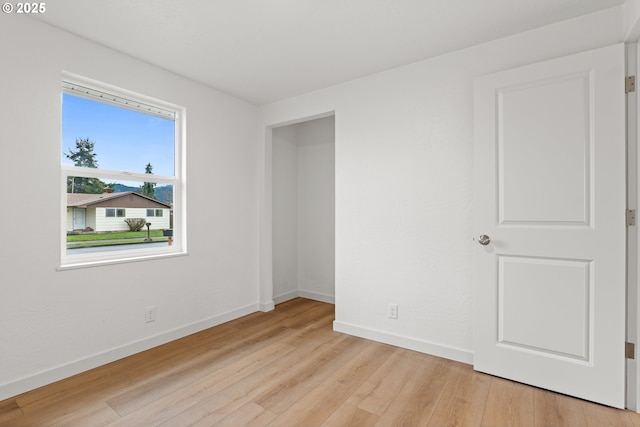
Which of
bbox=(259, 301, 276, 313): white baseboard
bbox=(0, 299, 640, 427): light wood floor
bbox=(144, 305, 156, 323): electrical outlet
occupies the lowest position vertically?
bbox=(0, 299, 640, 427): light wood floor

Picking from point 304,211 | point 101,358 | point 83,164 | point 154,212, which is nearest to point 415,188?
point 304,211

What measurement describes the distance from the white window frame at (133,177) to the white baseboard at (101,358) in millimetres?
703

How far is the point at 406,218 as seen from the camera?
2746 mm

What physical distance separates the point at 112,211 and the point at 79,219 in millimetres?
251

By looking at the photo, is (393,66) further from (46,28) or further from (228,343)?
(228,343)

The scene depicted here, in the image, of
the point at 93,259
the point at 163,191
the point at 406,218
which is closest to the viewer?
the point at 93,259

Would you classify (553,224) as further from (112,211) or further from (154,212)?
(112,211)

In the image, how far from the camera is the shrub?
2777 mm

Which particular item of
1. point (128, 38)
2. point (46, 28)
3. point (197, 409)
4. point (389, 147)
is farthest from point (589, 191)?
point (46, 28)

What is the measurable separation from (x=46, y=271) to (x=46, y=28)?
1.66 meters

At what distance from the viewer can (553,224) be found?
2062 millimetres
